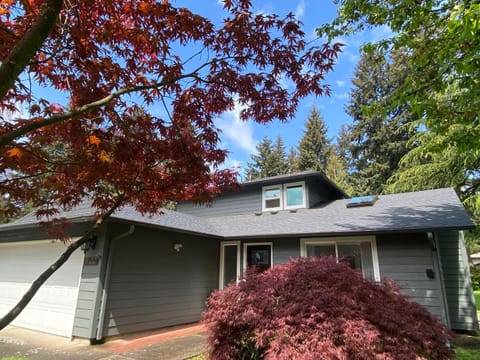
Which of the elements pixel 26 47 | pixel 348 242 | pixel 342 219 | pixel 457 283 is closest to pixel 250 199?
pixel 342 219

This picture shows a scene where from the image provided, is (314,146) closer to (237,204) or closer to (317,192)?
(317,192)

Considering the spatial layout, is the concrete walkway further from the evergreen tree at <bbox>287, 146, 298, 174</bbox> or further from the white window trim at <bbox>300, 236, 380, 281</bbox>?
the evergreen tree at <bbox>287, 146, 298, 174</bbox>

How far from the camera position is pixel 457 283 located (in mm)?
8031

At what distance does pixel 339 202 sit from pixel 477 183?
8.41 metres

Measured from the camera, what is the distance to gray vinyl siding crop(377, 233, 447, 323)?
22.8 feet

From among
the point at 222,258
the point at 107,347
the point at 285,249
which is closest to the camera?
the point at 107,347

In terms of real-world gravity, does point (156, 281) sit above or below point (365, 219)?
below

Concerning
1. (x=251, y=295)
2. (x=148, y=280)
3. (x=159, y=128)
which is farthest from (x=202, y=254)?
(x=159, y=128)

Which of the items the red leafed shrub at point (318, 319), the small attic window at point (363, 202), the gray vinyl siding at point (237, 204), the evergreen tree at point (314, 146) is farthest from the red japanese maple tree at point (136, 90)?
the evergreen tree at point (314, 146)

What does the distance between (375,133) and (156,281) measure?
21941 millimetres

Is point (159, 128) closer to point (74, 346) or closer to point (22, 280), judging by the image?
point (74, 346)

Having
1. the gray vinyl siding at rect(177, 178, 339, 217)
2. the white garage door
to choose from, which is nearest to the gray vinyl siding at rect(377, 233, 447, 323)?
the gray vinyl siding at rect(177, 178, 339, 217)

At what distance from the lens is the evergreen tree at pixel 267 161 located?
104ft

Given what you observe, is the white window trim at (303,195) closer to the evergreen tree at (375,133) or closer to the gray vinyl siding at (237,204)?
the gray vinyl siding at (237,204)
